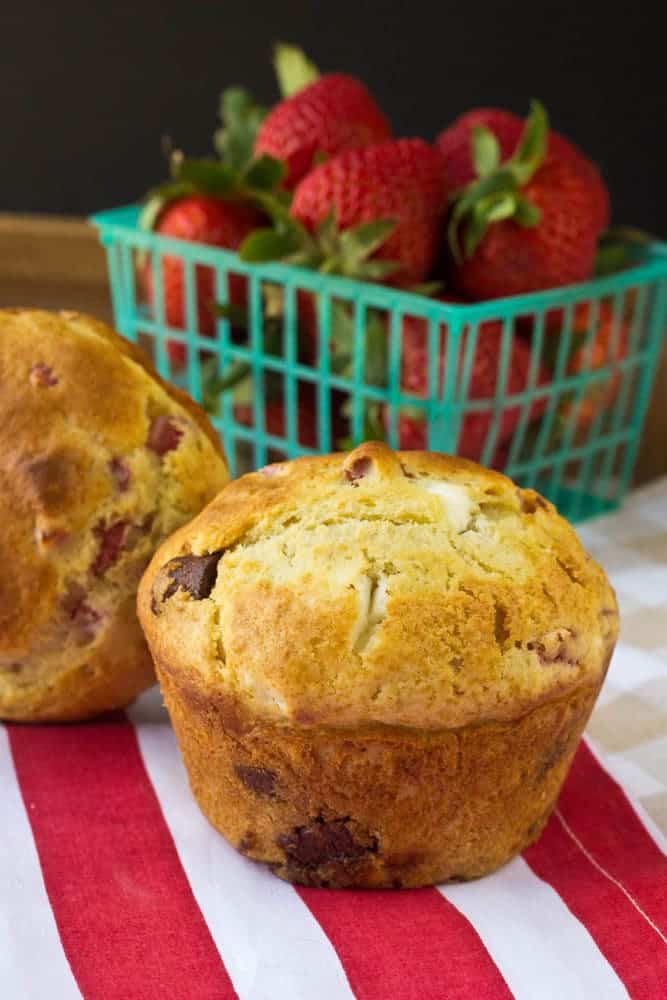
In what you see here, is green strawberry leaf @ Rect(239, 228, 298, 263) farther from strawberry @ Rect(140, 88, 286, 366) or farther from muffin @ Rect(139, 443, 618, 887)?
muffin @ Rect(139, 443, 618, 887)

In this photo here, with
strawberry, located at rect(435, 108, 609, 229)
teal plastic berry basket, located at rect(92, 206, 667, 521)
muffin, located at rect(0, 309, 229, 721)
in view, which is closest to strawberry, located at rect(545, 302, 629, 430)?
teal plastic berry basket, located at rect(92, 206, 667, 521)

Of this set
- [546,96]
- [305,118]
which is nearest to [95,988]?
[305,118]

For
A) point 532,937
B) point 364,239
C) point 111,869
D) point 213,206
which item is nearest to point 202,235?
point 213,206

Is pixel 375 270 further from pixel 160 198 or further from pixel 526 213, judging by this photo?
pixel 160 198

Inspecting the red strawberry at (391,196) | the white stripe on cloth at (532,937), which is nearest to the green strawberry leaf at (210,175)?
the red strawberry at (391,196)

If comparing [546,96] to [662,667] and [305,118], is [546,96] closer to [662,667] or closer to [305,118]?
[305,118]
